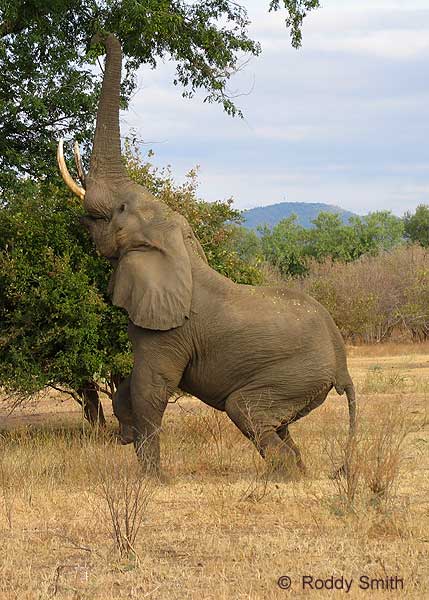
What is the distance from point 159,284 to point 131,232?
27.7 inches

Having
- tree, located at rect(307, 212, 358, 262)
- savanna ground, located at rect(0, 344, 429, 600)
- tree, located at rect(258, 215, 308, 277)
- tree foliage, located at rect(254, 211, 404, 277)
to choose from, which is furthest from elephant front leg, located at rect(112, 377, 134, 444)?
tree, located at rect(307, 212, 358, 262)

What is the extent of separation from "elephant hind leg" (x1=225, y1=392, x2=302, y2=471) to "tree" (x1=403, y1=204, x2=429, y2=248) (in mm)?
78388

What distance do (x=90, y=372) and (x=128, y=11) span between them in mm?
4655

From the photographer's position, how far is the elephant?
1033cm

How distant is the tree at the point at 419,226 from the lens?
289ft

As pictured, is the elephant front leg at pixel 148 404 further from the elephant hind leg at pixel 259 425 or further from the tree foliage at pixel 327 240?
the tree foliage at pixel 327 240

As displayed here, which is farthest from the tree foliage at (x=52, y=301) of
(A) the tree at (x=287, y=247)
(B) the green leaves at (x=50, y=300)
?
(A) the tree at (x=287, y=247)

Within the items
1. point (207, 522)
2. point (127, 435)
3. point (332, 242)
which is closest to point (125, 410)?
point (127, 435)

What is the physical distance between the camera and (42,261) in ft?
41.7

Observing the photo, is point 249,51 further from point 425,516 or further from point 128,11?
point 425,516

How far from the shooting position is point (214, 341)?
10406mm

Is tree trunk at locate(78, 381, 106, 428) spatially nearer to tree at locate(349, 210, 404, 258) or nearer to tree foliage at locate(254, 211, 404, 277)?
tree foliage at locate(254, 211, 404, 277)

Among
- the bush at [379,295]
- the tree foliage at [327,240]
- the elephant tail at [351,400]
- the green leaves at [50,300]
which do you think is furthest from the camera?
the tree foliage at [327,240]

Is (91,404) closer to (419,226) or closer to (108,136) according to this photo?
(108,136)
